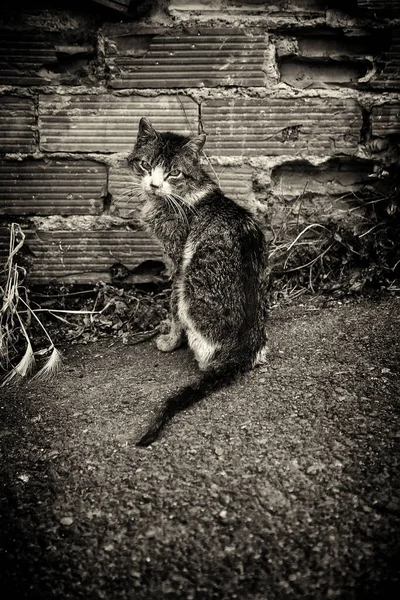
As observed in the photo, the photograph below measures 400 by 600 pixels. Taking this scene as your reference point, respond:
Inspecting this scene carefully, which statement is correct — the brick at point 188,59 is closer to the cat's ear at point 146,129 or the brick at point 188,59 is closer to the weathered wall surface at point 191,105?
the weathered wall surface at point 191,105

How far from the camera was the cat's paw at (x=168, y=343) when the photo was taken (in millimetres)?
3213

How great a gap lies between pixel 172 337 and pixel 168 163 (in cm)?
110

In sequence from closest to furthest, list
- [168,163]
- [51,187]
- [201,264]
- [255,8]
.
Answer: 1. [201,264]
2. [168,163]
3. [255,8]
4. [51,187]

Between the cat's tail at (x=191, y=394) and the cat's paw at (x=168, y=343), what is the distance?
20.7 inches

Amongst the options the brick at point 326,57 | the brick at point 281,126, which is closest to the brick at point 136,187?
the brick at point 281,126

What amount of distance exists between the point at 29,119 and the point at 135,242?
114cm

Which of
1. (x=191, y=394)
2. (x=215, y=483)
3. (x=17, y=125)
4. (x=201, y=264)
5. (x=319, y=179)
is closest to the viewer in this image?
(x=215, y=483)

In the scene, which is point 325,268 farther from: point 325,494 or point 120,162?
point 325,494

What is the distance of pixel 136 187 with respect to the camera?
3.67 m

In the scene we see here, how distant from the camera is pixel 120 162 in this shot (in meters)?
3.69

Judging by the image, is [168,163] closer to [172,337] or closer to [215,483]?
[172,337]

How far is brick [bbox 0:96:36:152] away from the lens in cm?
357

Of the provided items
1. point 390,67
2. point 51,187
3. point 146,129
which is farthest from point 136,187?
point 390,67

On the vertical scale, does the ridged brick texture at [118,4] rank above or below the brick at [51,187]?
above
